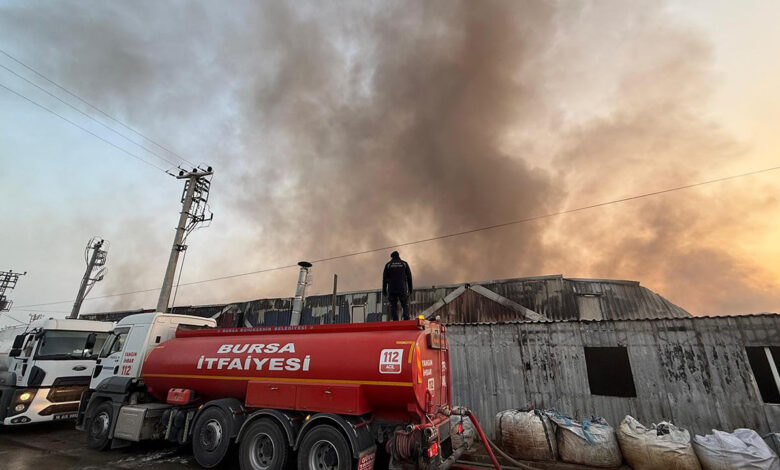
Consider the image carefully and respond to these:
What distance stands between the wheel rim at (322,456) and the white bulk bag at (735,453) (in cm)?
760

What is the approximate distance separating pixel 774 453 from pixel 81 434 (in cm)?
1841

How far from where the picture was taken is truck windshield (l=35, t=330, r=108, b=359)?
11305 millimetres

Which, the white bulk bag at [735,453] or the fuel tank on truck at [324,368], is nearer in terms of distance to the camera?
the fuel tank on truck at [324,368]

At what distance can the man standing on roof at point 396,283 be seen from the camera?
32.3ft

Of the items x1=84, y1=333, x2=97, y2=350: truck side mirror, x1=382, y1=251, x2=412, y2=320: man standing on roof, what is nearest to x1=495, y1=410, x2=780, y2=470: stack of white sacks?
x1=382, y1=251, x2=412, y2=320: man standing on roof

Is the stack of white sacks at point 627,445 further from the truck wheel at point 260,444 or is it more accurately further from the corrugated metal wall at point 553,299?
the corrugated metal wall at point 553,299

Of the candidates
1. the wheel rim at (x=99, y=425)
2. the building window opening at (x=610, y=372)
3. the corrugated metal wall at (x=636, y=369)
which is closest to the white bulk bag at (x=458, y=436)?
the corrugated metal wall at (x=636, y=369)

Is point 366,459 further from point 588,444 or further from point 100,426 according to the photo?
point 100,426

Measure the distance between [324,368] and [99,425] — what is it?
7653mm

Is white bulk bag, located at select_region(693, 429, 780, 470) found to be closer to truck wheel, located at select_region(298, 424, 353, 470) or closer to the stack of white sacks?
the stack of white sacks

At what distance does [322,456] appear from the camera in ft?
20.6

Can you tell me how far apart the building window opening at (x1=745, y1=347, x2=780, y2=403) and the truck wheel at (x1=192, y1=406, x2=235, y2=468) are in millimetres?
13040

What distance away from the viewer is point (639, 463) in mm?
7332

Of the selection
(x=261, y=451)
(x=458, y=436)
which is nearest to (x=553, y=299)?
(x=458, y=436)
